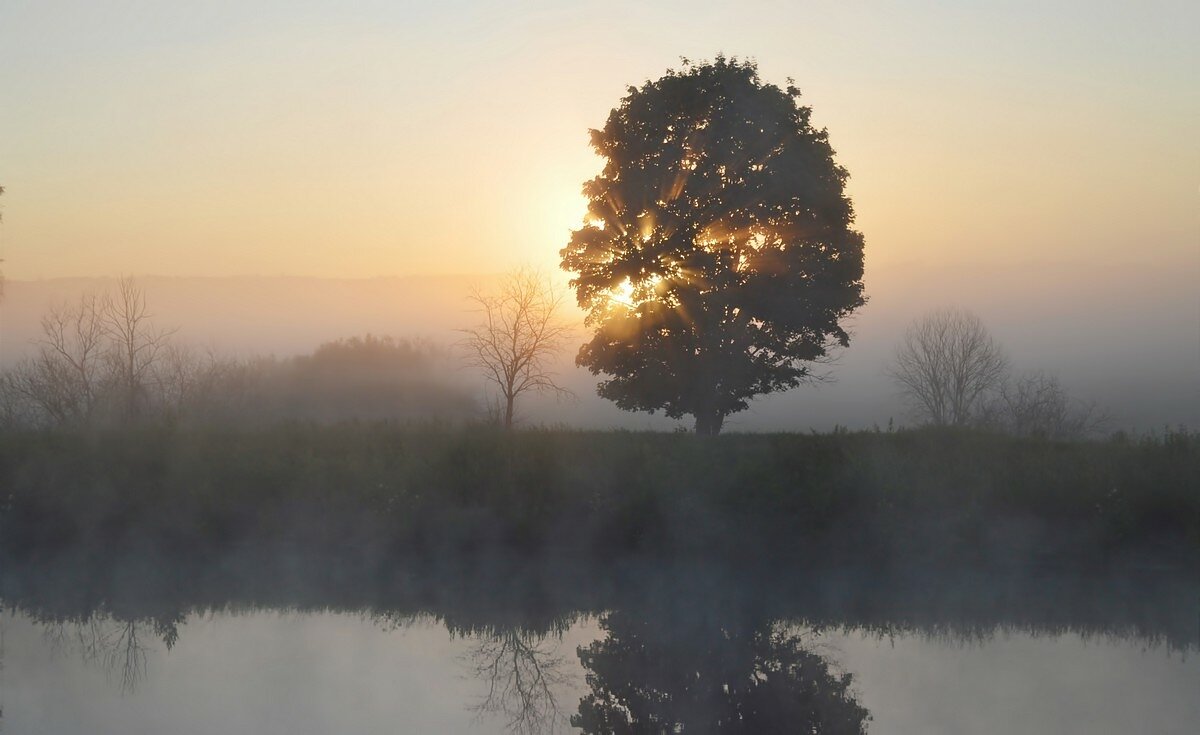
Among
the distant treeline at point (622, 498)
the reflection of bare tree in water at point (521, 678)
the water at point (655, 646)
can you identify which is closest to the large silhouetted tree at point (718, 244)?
the distant treeline at point (622, 498)

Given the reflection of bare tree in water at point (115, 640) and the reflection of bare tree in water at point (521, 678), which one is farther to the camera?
the reflection of bare tree in water at point (115, 640)

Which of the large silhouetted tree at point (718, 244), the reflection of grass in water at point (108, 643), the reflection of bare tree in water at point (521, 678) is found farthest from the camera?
the large silhouetted tree at point (718, 244)

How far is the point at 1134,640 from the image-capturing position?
12570 mm

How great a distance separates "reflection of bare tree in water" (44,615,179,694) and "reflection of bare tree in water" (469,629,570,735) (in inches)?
151

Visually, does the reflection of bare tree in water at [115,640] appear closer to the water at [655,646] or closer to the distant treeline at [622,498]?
the water at [655,646]

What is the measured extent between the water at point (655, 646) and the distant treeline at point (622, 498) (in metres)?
0.91

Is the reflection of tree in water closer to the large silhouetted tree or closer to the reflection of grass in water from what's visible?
the reflection of grass in water

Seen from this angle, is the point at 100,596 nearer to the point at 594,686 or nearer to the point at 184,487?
the point at 184,487

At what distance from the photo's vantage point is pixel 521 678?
11430 mm

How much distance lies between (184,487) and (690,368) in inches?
524

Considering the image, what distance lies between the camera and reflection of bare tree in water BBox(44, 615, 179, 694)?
38.2 feet

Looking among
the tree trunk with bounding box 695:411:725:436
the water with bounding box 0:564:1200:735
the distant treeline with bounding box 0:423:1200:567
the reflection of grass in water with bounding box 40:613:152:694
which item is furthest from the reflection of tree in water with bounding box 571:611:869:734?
the tree trunk with bounding box 695:411:725:436

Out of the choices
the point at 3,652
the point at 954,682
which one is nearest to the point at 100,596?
the point at 3,652

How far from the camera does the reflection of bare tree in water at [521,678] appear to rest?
394 inches
